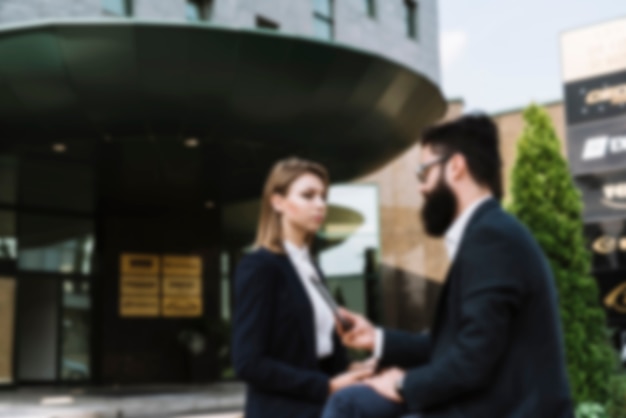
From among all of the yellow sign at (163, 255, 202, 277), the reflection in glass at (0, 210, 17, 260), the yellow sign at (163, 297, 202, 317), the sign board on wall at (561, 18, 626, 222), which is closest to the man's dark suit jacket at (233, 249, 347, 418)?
the reflection in glass at (0, 210, 17, 260)

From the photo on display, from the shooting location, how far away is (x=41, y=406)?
12.3m

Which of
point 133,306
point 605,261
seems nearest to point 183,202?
point 133,306

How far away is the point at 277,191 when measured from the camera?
2629mm

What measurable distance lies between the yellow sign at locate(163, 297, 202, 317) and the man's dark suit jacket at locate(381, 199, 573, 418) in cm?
1884

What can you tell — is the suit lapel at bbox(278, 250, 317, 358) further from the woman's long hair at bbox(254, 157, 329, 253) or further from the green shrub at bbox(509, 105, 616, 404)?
the green shrub at bbox(509, 105, 616, 404)

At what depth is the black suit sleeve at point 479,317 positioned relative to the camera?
1.78m

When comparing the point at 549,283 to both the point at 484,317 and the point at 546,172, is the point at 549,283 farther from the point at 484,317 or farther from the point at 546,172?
the point at 546,172

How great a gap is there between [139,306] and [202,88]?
9002 millimetres

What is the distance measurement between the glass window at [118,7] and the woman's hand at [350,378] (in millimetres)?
15625

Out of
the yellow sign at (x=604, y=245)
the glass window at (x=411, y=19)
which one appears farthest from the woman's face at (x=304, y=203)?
the glass window at (x=411, y=19)

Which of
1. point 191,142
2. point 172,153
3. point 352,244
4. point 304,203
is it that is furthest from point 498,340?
point 352,244

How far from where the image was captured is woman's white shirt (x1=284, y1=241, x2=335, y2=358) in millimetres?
2504

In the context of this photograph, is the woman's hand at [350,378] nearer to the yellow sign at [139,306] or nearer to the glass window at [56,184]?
the glass window at [56,184]

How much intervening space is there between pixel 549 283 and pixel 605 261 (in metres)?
17.1
